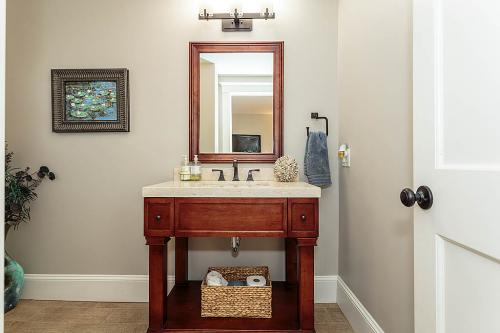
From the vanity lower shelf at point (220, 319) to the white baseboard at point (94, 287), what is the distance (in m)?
0.34

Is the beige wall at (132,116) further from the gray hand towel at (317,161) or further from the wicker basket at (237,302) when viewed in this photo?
the wicker basket at (237,302)

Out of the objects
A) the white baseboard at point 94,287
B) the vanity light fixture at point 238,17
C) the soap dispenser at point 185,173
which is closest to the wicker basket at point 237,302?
the white baseboard at point 94,287

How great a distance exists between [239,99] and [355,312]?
4.96 feet

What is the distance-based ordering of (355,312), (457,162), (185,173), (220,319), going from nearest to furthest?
1. (457,162)
2. (220,319)
3. (355,312)
4. (185,173)

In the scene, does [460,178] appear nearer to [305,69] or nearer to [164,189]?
[164,189]

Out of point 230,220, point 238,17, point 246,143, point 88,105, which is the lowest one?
point 230,220

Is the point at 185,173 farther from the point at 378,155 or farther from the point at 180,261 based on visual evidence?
the point at 378,155

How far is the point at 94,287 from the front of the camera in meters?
2.21

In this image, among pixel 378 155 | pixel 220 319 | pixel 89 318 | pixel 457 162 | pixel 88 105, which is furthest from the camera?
pixel 88 105

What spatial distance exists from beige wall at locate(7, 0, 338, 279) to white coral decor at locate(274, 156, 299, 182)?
183mm

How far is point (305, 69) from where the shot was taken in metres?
2.18

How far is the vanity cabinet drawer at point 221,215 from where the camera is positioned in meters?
1.59

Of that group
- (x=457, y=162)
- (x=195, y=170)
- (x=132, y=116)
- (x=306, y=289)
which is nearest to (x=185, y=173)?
(x=195, y=170)

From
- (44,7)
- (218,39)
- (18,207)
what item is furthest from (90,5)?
(18,207)
